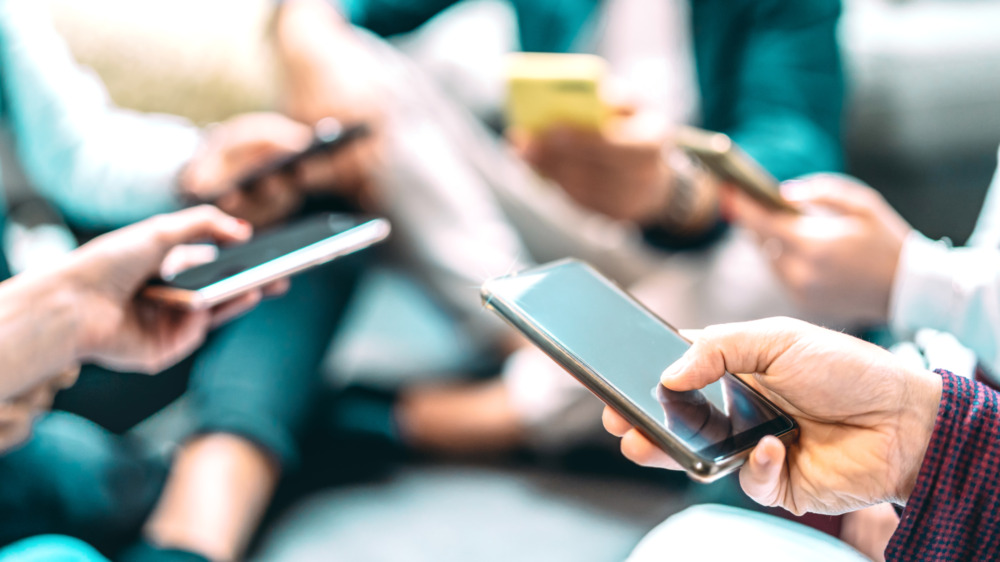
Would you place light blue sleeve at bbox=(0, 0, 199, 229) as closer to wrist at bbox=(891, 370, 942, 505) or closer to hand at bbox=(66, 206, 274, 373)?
hand at bbox=(66, 206, 274, 373)

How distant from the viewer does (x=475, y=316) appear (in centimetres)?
71

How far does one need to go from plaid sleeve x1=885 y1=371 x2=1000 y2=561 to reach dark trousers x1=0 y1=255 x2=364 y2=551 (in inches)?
Result: 18.3

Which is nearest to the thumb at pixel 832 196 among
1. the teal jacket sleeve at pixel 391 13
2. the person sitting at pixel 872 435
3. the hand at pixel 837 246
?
the hand at pixel 837 246

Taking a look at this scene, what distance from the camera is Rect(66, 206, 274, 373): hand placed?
17.6 inches

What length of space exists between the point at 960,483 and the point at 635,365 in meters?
0.15

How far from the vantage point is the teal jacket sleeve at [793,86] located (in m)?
0.79

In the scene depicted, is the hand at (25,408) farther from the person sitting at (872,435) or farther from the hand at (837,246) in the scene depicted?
the hand at (837,246)

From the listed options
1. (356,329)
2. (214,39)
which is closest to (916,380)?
(356,329)

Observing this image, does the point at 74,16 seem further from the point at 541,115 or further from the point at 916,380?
the point at 916,380

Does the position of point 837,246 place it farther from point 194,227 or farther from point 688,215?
point 194,227

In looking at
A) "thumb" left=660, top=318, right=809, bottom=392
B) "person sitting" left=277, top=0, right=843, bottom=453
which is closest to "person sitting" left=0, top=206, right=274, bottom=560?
"person sitting" left=277, top=0, right=843, bottom=453

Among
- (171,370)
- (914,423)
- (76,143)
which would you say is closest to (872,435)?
(914,423)

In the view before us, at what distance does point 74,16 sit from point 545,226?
1.70 ft

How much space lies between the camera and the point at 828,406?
12.2 inches
